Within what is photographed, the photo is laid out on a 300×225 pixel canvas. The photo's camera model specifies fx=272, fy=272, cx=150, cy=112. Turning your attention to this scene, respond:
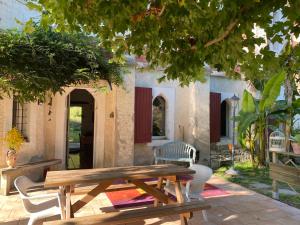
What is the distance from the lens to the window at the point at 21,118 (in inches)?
324

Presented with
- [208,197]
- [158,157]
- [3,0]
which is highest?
[3,0]

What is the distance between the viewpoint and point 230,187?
7.76m

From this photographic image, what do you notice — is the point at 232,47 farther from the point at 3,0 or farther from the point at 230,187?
the point at 3,0

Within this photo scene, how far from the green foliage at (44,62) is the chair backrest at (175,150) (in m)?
3.39

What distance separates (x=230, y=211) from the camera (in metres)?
5.70

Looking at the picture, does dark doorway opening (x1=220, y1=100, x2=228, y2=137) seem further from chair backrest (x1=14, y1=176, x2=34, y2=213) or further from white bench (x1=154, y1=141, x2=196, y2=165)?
chair backrest (x1=14, y1=176, x2=34, y2=213)

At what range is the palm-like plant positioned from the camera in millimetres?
8914

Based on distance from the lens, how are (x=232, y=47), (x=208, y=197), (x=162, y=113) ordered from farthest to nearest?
(x=162, y=113), (x=208, y=197), (x=232, y=47)

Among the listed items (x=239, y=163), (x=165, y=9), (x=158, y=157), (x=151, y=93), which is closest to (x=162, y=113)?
(x=151, y=93)

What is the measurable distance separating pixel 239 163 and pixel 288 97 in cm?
320

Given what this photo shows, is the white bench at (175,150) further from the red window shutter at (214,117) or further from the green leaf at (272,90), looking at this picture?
the green leaf at (272,90)

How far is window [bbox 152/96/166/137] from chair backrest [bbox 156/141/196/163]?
926mm

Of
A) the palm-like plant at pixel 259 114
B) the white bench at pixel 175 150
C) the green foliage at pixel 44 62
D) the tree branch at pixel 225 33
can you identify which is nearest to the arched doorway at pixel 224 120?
the palm-like plant at pixel 259 114

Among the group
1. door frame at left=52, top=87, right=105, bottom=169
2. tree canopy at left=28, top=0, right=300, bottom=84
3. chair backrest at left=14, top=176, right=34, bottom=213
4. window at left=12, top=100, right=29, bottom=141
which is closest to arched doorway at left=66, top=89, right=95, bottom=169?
door frame at left=52, top=87, right=105, bottom=169
